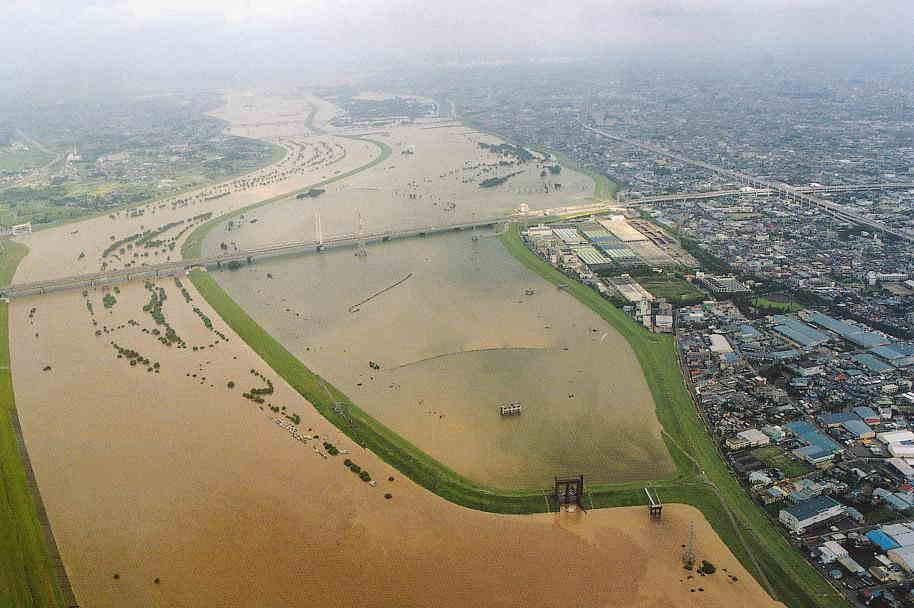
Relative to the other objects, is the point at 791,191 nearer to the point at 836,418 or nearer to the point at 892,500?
the point at 836,418

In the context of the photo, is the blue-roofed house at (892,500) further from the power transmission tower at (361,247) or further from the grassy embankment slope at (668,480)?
the power transmission tower at (361,247)

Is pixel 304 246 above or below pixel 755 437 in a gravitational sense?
→ above

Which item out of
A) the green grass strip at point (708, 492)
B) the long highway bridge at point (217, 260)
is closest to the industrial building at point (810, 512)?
the green grass strip at point (708, 492)

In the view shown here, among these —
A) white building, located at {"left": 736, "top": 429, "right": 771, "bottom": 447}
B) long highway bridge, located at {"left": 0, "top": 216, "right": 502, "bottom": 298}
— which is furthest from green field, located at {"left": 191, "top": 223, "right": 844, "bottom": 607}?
long highway bridge, located at {"left": 0, "top": 216, "right": 502, "bottom": 298}

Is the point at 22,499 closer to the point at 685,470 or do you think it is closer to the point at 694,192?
the point at 685,470

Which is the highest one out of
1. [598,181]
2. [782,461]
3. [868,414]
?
[598,181]

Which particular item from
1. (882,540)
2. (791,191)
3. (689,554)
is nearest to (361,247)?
(689,554)
